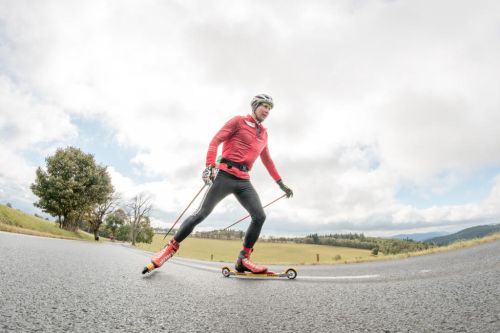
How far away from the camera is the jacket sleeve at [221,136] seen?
14.4ft

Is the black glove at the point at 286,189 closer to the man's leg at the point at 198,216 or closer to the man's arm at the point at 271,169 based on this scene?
the man's arm at the point at 271,169

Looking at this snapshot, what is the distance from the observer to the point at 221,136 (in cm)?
471

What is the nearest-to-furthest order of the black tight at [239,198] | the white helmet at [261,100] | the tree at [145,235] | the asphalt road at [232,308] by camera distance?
the asphalt road at [232,308] < the black tight at [239,198] < the white helmet at [261,100] < the tree at [145,235]

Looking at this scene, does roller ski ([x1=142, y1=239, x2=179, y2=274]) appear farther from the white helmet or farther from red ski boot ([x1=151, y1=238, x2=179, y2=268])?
the white helmet

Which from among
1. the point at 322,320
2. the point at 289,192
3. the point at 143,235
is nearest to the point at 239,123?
the point at 289,192

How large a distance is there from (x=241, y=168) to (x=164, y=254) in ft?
5.94

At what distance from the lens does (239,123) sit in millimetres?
4844

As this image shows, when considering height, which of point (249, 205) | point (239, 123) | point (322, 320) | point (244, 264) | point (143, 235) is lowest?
point (143, 235)

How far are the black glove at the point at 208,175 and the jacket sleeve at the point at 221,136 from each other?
0.17 metres

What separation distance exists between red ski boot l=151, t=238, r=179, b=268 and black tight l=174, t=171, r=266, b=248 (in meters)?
0.24

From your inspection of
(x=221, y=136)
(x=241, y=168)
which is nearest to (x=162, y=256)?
(x=241, y=168)

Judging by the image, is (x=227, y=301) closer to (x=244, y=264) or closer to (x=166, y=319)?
(x=166, y=319)

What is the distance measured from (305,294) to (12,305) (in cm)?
196

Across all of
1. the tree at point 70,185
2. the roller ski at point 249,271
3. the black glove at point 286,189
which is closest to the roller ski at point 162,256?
the roller ski at point 249,271
